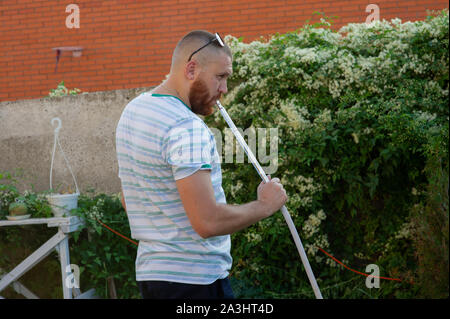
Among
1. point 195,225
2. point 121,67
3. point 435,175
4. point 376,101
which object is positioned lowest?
point 195,225

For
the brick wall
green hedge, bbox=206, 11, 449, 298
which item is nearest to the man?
green hedge, bbox=206, 11, 449, 298

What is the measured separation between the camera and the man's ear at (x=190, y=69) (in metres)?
1.74

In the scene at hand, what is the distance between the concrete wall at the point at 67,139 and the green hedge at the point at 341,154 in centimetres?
61

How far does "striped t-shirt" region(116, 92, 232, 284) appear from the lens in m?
1.57

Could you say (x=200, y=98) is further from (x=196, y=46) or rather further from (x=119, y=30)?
(x=119, y=30)

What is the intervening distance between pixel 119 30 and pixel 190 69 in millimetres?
A: 5194

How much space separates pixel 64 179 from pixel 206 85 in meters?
2.93

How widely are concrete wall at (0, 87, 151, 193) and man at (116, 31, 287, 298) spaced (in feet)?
8.31

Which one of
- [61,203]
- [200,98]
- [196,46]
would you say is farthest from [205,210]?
[61,203]

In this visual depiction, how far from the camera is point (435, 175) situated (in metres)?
2.04

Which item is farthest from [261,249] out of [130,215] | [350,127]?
[130,215]

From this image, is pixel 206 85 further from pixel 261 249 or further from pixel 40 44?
pixel 40 44

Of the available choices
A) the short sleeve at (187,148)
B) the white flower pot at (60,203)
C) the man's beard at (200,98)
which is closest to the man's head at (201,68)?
the man's beard at (200,98)

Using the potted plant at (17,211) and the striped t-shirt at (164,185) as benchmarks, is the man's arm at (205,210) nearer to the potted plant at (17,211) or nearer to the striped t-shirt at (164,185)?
the striped t-shirt at (164,185)
